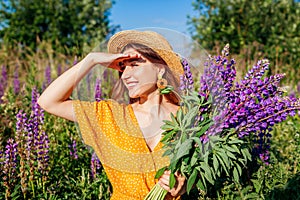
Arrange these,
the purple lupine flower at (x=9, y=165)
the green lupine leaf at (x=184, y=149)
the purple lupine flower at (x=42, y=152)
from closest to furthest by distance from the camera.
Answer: the green lupine leaf at (x=184, y=149)
the purple lupine flower at (x=9, y=165)
the purple lupine flower at (x=42, y=152)

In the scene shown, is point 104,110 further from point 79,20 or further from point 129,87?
point 79,20

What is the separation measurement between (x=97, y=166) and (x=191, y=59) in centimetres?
140

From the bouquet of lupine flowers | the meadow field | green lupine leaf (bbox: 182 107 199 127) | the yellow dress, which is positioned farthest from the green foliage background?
green lupine leaf (bbox: 182 107 199 127)

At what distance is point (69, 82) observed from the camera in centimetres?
226

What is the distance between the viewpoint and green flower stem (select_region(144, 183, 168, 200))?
7.01 ft

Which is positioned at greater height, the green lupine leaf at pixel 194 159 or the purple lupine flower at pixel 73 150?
the green lupine leaf at pixel 194 159

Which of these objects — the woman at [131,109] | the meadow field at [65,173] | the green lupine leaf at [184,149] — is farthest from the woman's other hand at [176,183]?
the meadow field at [65,173]

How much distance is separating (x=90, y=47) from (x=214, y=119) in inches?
193

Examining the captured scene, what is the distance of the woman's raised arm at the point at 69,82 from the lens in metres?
2.17

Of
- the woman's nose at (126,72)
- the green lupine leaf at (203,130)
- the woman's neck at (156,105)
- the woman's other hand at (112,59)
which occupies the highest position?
the woman's other hand at (112,59)

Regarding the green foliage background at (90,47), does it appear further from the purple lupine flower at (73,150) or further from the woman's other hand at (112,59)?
the woman's other hand at (112,59)

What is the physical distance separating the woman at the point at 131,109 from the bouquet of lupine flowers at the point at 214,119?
0.38 ft

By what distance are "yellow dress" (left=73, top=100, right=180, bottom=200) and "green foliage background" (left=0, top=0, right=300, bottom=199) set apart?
0.63 metres

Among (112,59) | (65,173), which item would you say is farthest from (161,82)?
(65,173)
